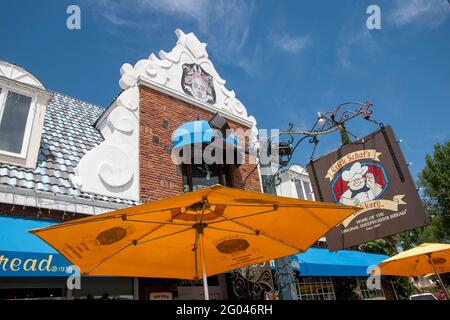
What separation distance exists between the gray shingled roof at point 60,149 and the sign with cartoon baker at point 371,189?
4851mm

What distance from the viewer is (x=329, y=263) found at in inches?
353

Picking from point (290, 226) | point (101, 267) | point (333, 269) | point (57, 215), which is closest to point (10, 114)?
point (57, 215)

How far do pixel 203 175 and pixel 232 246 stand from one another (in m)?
5.22

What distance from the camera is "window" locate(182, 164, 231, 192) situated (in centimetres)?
Result: 915

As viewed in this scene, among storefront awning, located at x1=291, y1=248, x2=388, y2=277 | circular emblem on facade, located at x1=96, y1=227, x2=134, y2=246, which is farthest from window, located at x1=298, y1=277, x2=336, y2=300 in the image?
circular emblem on facade, located at x1=96, y1=227, x2=134, y2=246

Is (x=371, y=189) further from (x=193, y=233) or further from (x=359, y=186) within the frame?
(x=193, y=233)

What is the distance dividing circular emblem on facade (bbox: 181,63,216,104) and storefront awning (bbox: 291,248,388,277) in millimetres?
6066

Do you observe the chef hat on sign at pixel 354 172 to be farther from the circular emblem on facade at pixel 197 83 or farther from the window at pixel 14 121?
the window at pixel 14 121

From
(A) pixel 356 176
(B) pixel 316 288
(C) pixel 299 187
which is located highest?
(C) pixel 299 187

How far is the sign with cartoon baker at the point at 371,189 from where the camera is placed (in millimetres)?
5465

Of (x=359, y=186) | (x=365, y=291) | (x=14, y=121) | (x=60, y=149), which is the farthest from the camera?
(x=365, y=291)

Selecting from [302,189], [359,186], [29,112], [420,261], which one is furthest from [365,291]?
[29,112]

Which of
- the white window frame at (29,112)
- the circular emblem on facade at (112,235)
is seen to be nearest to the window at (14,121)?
the white window frame at (29,112)

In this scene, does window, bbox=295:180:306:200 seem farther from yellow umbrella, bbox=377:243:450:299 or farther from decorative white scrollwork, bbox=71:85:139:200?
decorative white scrollwork, bbox=71:85:139:200
